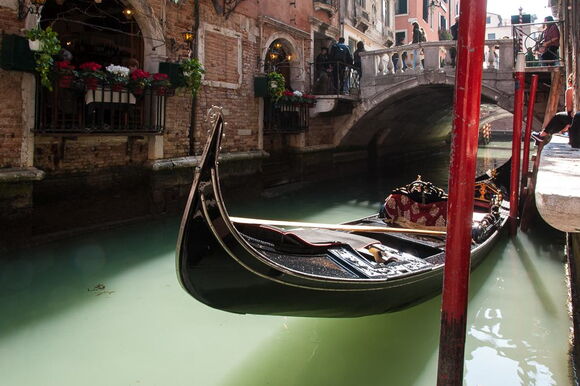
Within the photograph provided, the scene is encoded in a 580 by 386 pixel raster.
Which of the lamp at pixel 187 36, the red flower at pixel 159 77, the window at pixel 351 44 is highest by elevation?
the window at pixel 351 44

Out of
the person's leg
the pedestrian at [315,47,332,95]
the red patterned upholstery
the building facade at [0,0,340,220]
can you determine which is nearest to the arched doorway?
the building facade at [0,0,340,220]

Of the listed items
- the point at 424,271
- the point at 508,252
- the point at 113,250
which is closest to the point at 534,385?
the point at 424,271

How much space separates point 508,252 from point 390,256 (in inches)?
87.1

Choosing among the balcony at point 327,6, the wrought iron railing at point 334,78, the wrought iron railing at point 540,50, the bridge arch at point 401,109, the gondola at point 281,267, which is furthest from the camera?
the balcony at point 327,6

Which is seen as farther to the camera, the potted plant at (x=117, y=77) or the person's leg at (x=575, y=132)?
the potted plant at (x=117, y=77)

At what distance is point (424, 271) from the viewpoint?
2.58 m

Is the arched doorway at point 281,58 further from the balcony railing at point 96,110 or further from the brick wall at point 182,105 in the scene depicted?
the balcony railing at point 96,110

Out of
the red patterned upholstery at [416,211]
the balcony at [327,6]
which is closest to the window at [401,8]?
the balcony at [327,6]

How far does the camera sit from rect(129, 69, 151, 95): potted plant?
4.44m

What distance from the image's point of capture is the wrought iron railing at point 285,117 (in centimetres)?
682

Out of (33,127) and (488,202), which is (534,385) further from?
(33,127)

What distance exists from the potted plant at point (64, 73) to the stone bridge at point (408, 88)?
183 inches

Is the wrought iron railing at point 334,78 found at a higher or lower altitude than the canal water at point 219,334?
higher

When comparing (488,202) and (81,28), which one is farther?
(81,28)
